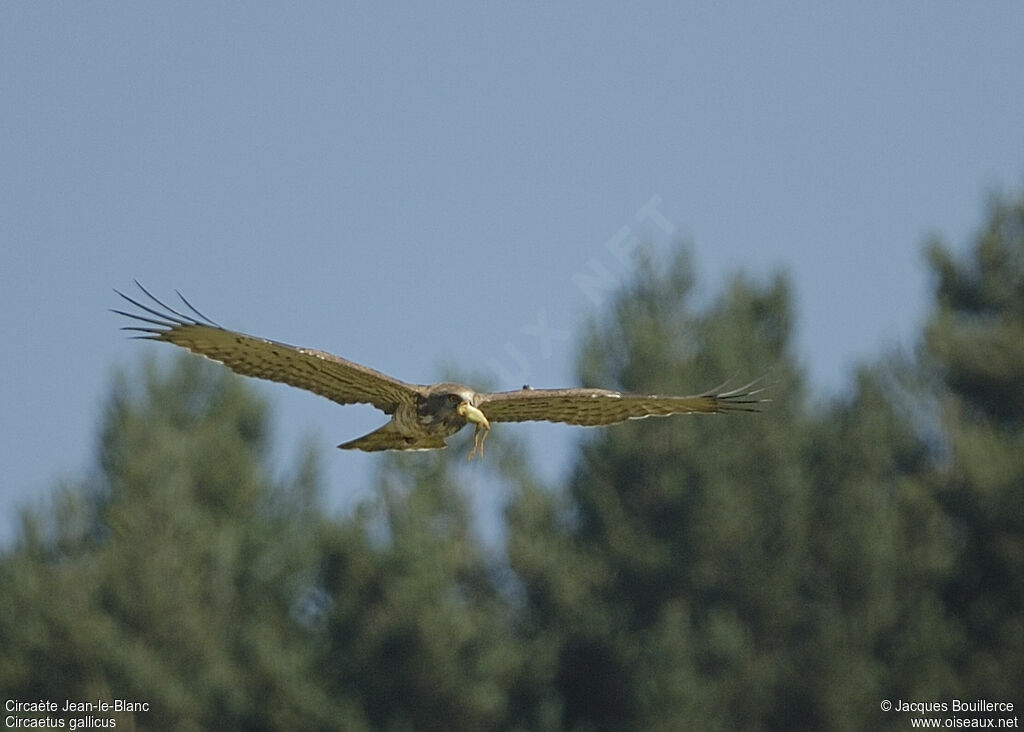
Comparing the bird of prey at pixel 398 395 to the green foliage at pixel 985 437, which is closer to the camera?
the bird of prey at pixel 398 395

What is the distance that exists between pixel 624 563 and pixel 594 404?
2027cm

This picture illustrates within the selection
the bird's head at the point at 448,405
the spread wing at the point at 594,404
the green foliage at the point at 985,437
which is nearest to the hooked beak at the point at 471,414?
the bird's head at the point at 448,405

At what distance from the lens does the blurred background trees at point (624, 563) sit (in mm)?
30609

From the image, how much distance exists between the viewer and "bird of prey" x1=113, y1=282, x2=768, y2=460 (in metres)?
12.1

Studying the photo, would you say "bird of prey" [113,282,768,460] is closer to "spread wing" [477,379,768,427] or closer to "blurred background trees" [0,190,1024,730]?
"spread wing" [477,379,768,427]

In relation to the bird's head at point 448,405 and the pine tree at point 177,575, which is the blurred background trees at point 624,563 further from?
the bird's head at point 448,405

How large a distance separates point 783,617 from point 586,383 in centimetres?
514

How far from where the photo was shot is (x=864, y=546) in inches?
1251

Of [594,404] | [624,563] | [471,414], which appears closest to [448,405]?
[471,414]

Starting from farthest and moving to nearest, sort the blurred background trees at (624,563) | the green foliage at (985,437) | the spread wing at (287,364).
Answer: the green foliage at (985,437) < the blurred background trees at (624,563) < the spread wing at (287,364)

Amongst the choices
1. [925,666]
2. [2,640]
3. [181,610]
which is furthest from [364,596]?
[925,666]

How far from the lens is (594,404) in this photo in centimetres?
1356

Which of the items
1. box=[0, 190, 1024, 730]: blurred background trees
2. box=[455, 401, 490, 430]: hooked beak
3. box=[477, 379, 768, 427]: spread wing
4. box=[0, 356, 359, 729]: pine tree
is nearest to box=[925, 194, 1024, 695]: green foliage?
box=[0, 190, 1024, 730]: blurred background trees

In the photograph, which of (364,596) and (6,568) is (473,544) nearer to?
(364,596)
